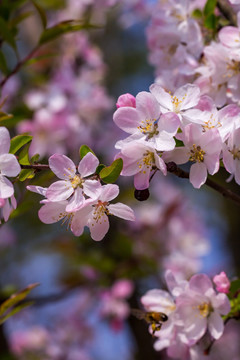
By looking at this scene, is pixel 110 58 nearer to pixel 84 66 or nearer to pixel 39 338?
pixel 84 66

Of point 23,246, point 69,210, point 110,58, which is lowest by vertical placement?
point 23,246

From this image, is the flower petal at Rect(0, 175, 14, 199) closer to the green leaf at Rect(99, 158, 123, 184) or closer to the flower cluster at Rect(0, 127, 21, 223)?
the flower cluster at Rect(0, 127, 21, 223)

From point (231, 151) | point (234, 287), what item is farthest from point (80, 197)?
point (234, 287)

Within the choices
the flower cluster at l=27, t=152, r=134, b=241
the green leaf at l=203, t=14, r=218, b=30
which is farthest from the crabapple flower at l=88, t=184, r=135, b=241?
the green leaf at l=203, t=14, r=218, b=30

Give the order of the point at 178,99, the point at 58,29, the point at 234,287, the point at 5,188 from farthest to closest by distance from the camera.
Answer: the point at 58,29 < the point at 234,287 < the point at 178,99 < the point at 5,188

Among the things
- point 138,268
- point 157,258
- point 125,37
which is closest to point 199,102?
point 138,268

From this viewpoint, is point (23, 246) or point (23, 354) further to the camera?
point (23, 246)

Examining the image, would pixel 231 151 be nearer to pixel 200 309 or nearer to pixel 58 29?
pixel 200 309
